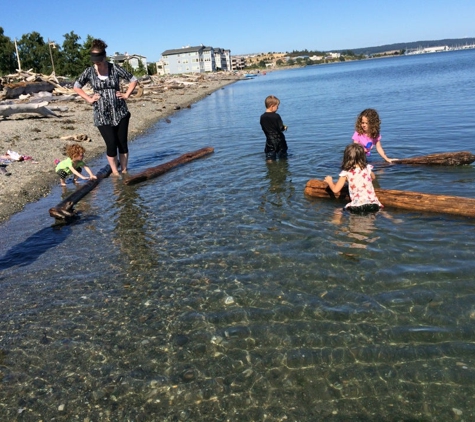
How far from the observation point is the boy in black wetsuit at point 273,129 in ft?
40.5

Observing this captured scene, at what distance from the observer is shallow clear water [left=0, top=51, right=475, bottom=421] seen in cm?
375

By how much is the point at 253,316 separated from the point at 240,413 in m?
1.39

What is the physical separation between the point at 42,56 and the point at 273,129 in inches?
2855

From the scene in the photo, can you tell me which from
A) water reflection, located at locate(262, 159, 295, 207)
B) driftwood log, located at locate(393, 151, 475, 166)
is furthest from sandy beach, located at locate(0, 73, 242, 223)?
driftwood log, located at locate(393, 151, 475, 166)

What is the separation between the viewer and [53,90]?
136 feet

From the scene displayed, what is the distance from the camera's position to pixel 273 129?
504 inches

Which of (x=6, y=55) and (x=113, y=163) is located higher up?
(x=6, y=55)

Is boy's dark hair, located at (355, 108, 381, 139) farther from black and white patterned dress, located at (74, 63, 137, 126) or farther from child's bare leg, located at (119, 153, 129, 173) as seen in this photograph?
child's bare leg, located at (119, 153, 129, 173)

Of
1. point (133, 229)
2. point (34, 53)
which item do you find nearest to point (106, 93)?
point (133, 229)

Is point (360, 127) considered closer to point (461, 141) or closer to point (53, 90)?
point (461, 141)

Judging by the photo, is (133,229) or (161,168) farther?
(161,168)

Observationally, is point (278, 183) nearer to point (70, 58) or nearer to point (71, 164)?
point (71, 164)

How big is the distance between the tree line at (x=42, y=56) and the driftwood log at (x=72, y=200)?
64.8m

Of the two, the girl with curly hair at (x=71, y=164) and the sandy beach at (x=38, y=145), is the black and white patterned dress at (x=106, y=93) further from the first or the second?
the girl with curly hair at (x=71, y=164)
